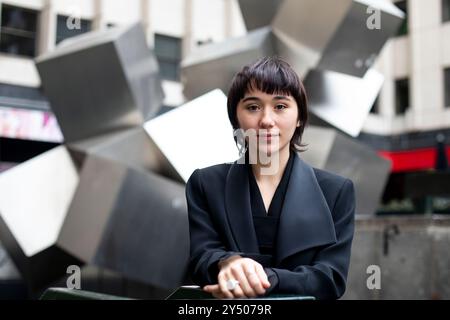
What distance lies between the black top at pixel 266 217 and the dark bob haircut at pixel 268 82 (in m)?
0.17

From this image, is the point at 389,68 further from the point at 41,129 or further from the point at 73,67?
the point at 73,67

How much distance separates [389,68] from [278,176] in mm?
20900

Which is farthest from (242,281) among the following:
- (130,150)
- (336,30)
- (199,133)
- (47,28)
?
(47,28)

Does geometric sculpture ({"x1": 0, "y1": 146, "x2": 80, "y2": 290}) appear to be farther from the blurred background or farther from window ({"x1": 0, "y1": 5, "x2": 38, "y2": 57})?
window ({"x1": 0, "y1": 5, "x2": 38, "y2": 57})

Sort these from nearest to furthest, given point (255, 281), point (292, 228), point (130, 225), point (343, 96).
A: 1. point (255, 281)
2. point (292, 228)
3. point (130, 225)
4. point (343, 96)

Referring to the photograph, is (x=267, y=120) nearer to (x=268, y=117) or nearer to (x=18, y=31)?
(x=268, y=117)

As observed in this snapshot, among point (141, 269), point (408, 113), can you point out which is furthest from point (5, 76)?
point (408, 113)

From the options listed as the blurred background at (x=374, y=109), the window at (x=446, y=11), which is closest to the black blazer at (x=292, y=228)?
the blurred background at (x=374, y=109)

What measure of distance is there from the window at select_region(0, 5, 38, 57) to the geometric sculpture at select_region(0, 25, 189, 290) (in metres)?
9.43

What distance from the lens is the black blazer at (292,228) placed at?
1525 mm

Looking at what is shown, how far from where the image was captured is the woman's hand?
1.35 m

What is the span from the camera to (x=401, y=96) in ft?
72.2

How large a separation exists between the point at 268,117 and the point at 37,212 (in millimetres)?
5626
